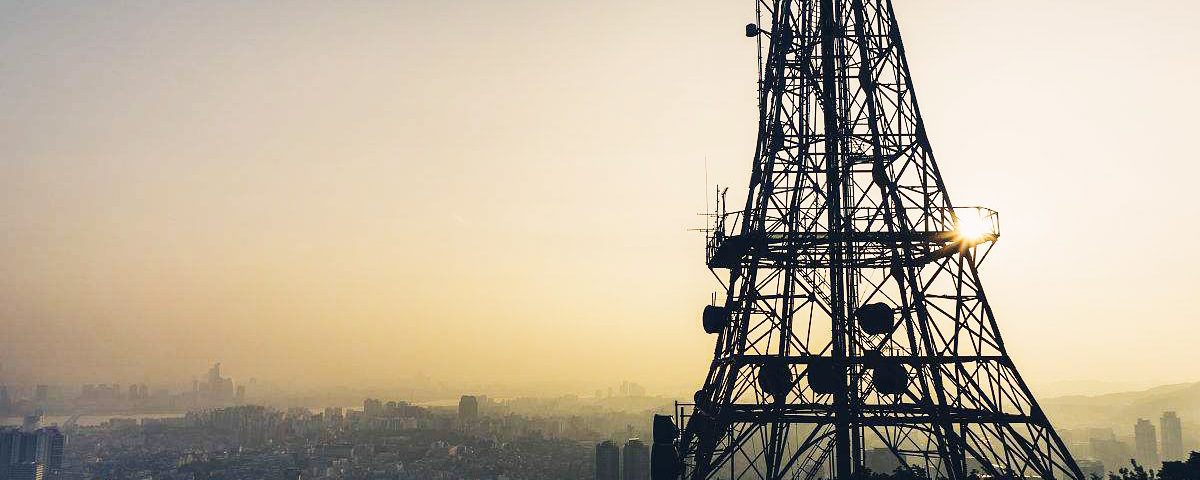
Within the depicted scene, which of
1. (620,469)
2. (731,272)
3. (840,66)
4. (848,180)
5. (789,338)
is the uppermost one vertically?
(840,66)

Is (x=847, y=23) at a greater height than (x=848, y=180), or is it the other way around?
(x=847, y=23)

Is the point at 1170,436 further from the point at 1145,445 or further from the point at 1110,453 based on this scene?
the point at 1110,453

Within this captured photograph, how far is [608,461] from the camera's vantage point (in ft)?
524

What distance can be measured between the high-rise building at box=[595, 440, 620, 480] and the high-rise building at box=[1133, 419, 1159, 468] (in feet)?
290

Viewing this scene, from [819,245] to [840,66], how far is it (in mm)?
6326

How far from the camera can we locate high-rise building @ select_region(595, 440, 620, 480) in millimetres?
154750

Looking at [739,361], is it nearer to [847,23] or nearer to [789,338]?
[789,338]

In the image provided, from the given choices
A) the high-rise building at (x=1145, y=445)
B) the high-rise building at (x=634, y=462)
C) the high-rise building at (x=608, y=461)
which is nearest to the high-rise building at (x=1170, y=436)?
the high-rise building at (x=1145, y=445)

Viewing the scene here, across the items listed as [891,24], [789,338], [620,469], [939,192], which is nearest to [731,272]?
[789,338]

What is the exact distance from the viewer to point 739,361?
104 ft

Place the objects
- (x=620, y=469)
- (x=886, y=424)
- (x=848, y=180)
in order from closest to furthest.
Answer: (x=886, y=424) < (x=848, y=180) < (x=620, y=469)

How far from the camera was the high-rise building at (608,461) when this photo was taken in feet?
508

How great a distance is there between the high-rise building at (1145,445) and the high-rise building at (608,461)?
290ft

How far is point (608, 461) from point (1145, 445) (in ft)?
304
